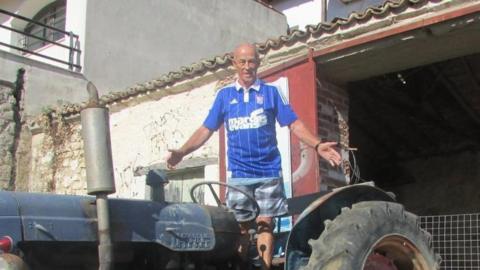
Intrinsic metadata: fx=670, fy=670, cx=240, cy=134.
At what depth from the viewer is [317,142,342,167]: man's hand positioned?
147 inches

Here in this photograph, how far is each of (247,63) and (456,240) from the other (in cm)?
411

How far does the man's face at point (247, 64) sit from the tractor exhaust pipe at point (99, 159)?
1.33 m

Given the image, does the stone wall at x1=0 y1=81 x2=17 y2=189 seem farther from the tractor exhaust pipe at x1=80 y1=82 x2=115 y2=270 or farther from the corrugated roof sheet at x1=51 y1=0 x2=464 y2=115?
the tractor exhaust pipe at x1=80 y1=82 x2=115 y2=270

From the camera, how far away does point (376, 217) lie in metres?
3.59

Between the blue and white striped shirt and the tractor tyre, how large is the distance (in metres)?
0.68

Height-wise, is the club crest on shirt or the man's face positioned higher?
the man's face

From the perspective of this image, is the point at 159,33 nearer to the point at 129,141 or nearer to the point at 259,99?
the point at 129,141

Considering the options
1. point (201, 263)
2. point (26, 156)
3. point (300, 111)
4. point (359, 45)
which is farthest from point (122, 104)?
point (201, 263)

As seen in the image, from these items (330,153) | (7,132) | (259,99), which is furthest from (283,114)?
(7,132)

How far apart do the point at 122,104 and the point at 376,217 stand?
6587 millimetres

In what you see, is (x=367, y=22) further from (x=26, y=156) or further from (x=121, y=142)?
(x=26, y=156)

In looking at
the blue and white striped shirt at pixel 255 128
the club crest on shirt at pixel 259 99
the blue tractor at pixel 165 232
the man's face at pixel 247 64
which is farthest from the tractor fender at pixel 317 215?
the man's face at pixel 247 64

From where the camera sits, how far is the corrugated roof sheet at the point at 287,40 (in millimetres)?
6418

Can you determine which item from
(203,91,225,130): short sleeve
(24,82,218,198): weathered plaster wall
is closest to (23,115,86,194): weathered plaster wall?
(24,82,218,198): weathered plaster wall
